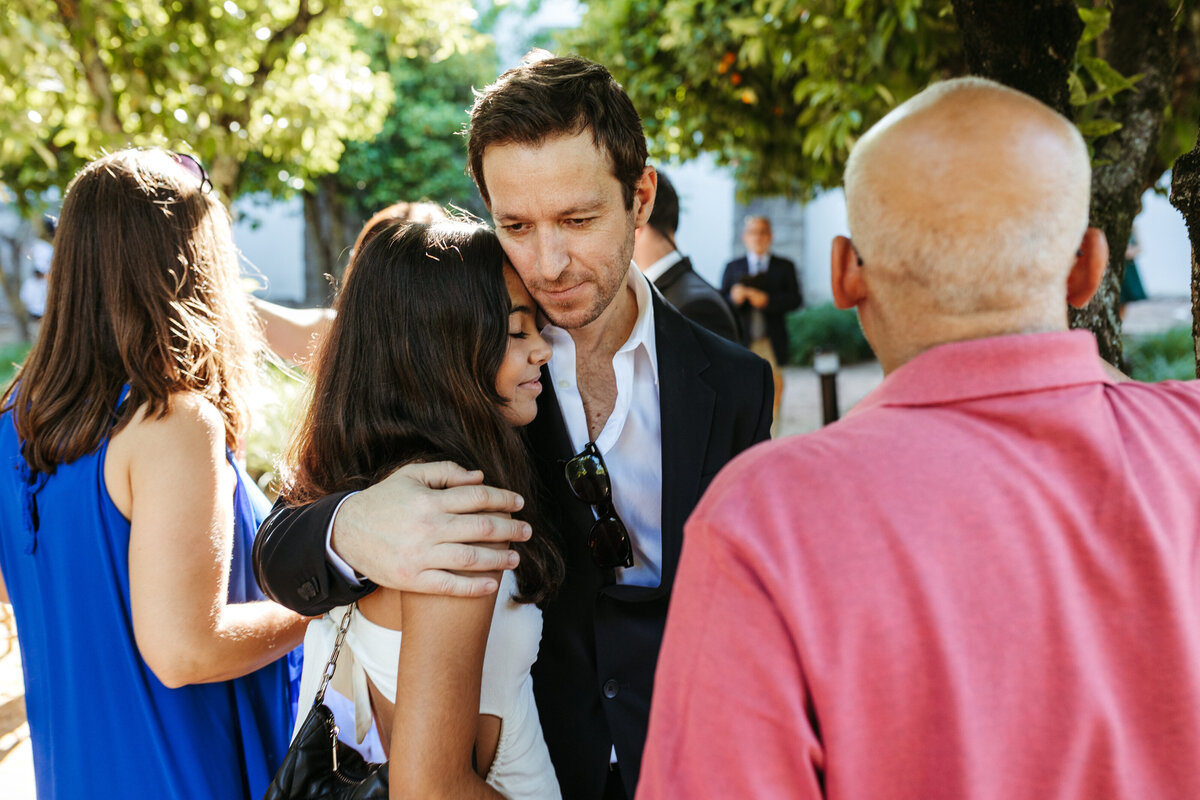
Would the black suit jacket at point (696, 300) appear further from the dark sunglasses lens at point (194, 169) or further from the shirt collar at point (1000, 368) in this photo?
the shirt collar at point (1000, 368)

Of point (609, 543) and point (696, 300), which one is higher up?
point (696, 300)

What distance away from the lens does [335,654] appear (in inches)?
60.9

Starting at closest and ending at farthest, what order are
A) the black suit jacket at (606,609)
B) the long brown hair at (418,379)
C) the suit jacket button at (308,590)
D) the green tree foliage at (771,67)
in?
the suit jacket button at (308,590) < the long brown hair at (418,379) < the black suit jacket at (606,609) < the green tree foliage at (771,67)

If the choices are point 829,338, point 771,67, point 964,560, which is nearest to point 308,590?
point 964,560

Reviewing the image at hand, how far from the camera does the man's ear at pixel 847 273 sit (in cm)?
111

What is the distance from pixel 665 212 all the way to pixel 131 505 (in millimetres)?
3037

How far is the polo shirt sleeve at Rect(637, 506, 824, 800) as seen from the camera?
902 millimetres

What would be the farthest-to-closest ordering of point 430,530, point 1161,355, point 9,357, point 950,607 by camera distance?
point 9,357 → point 1161,355 → point 430,530 → point 950,607

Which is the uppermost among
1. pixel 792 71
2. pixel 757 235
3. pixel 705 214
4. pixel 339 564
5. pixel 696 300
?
pixel 705 214

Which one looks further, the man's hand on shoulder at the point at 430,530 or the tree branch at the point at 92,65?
the tree branch at the point at 92,65

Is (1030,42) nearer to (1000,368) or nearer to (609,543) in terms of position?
(1000,368)

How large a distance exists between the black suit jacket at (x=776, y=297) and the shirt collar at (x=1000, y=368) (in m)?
6.78

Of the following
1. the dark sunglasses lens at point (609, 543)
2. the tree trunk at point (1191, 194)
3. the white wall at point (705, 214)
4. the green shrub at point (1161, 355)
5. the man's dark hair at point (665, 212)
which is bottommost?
the green shrub at point (1161, 355)

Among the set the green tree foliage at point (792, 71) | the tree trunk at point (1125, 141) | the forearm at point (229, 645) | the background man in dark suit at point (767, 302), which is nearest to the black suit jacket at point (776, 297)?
the background man in dark suit at point (767, 302)
